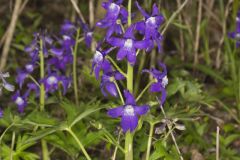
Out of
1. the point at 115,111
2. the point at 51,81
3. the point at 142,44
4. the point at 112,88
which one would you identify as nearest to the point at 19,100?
the point at 51,81

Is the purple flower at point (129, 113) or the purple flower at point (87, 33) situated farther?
the purple flower at point (87, 33)

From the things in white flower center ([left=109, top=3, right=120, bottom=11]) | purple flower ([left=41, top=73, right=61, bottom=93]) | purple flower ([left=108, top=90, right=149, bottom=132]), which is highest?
white flower center ([left=109, top=3, right=120, bottom=11])

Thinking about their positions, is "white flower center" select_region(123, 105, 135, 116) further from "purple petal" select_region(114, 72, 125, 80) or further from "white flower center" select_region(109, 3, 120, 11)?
"white flower center" select_region(109, 3, 120, 11)

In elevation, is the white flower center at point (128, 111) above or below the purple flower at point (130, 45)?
below

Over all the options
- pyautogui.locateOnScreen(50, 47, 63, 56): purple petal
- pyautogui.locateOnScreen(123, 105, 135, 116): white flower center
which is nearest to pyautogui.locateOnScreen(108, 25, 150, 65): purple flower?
pyautogui.locateOnScreen(123, 105, 135, 116): white flower center

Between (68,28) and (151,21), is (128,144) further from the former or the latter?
(68,28)

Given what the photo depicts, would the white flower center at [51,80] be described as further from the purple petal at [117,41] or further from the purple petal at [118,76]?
the purple petal at [117,41]

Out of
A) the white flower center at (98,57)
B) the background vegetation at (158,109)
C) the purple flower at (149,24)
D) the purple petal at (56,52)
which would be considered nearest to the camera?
the purple flower at (149,24)

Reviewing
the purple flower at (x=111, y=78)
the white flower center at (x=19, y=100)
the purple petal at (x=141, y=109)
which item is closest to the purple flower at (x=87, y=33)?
the white flower center at (x=19, y=100)
